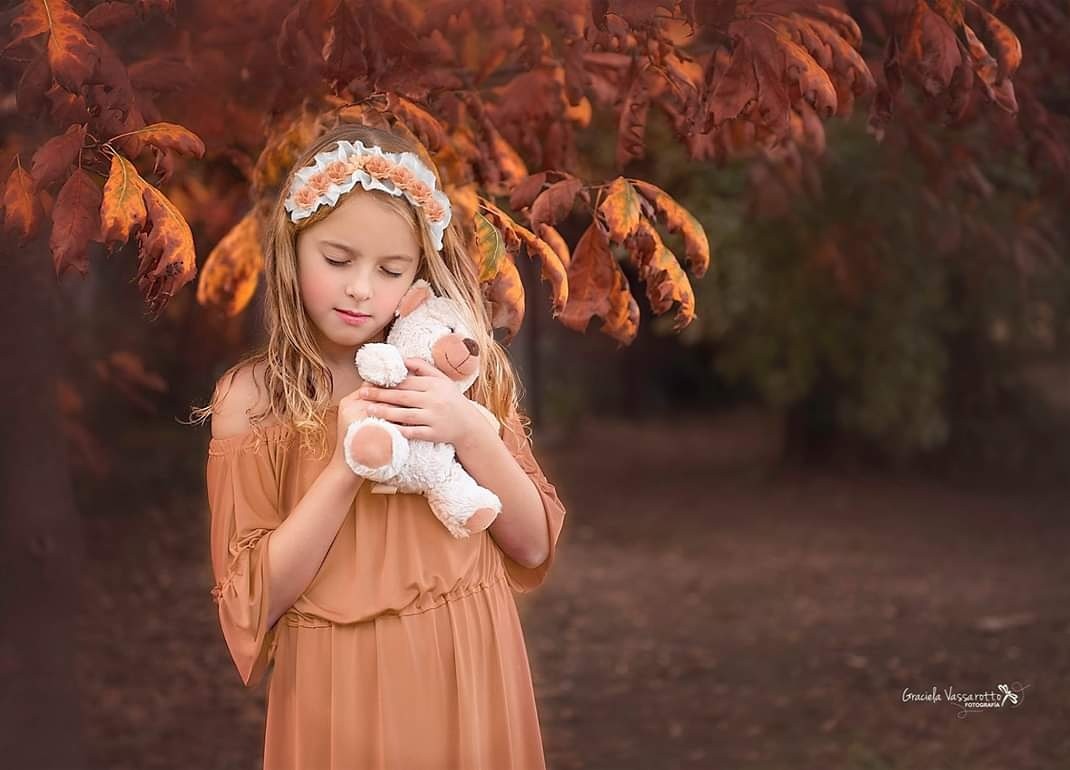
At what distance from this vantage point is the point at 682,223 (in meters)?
2.30

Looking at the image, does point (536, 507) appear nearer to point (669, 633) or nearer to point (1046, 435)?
point (669, 633)

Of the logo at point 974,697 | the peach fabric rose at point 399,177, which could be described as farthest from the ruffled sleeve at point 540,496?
the logo at point 974,697

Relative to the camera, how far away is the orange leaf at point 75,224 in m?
1.81

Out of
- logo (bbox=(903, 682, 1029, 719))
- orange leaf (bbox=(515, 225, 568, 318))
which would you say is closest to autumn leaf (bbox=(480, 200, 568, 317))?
orange leaf (bbox=(515, 225, 568, 318))

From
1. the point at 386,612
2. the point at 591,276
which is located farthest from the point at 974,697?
the point at 386,612

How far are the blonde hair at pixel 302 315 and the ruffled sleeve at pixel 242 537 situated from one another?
6cm

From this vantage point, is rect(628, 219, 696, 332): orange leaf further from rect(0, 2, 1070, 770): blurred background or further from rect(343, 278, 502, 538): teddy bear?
rect(343, 278, 502, 538): teddy bear

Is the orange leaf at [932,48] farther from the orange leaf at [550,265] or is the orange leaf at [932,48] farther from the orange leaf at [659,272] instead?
the orange leaf at [550,265]

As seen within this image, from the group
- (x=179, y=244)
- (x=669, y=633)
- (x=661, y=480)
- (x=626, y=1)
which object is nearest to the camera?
(x=179, y=244)

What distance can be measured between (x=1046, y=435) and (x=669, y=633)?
18.2ft

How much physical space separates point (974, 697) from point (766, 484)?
5.75m

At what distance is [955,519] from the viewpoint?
904 centimetres

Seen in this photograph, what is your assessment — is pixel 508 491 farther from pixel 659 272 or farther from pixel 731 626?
pixel 731 626

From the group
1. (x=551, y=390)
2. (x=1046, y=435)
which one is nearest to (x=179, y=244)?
(x=1046, y=435)
